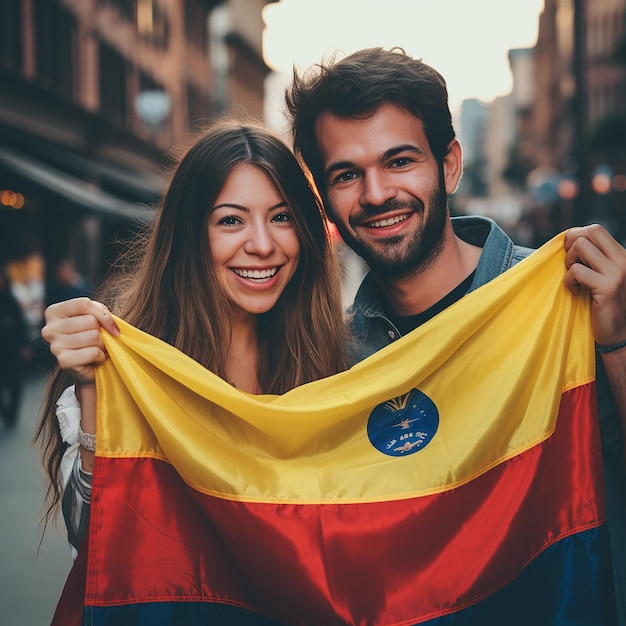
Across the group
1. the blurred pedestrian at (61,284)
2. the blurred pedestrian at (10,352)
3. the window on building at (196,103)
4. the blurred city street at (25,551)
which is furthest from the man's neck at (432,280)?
the window on building at (196,103)

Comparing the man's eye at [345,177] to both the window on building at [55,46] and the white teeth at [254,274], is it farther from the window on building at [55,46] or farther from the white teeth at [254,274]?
the window on building at [55,46]

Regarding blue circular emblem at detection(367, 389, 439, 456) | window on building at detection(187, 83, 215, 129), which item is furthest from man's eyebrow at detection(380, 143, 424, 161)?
window on building at detection(187, 83, 215, 129)

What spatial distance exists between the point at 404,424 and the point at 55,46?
2120 cm

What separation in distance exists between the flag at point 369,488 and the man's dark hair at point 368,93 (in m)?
0.77

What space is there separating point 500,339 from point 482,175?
167 meters

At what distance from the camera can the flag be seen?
2.60m

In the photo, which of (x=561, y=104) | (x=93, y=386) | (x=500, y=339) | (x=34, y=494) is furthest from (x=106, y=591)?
(x=561, y=104)

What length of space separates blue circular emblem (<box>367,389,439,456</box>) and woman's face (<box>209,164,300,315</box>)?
698mm

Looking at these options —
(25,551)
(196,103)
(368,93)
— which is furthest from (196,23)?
(368,93)

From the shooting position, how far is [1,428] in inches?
420

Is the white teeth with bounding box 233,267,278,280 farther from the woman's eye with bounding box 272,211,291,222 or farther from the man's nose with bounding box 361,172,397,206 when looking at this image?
the man's nose with bounding box 361,172,397,206

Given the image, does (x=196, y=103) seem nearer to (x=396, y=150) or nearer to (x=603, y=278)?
(x=396, y=150)

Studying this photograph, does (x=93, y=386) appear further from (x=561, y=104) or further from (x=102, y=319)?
(x=561, y=104)

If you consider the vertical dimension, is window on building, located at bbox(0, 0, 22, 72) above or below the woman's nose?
above
